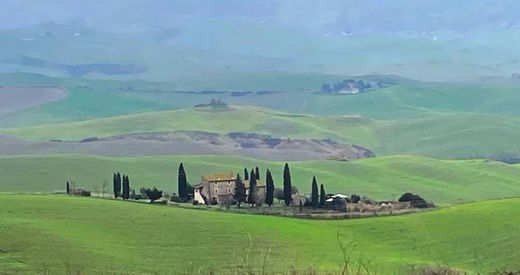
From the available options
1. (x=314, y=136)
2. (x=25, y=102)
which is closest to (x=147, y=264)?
(x=314, y=136)

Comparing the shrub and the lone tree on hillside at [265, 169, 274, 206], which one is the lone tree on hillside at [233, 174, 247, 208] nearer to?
the lone tree on hillside at [265, 169, 274, 206]

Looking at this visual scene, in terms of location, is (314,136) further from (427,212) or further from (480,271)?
(480,271)

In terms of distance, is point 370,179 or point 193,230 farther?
point 370,179

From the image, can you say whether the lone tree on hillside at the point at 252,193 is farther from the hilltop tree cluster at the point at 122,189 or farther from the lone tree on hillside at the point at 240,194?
the hilltop tree cluster at the point at 122,189

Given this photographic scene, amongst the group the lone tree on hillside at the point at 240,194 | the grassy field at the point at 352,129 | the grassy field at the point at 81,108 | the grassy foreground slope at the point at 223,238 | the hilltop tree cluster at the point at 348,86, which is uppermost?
the hilltop tree cluster at the point at 348,86

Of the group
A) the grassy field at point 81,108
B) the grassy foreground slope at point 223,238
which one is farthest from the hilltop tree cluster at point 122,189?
the grassy field at point 81,108

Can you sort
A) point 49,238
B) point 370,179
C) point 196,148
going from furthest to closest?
point 196,148
point 370,179
point 49,238
